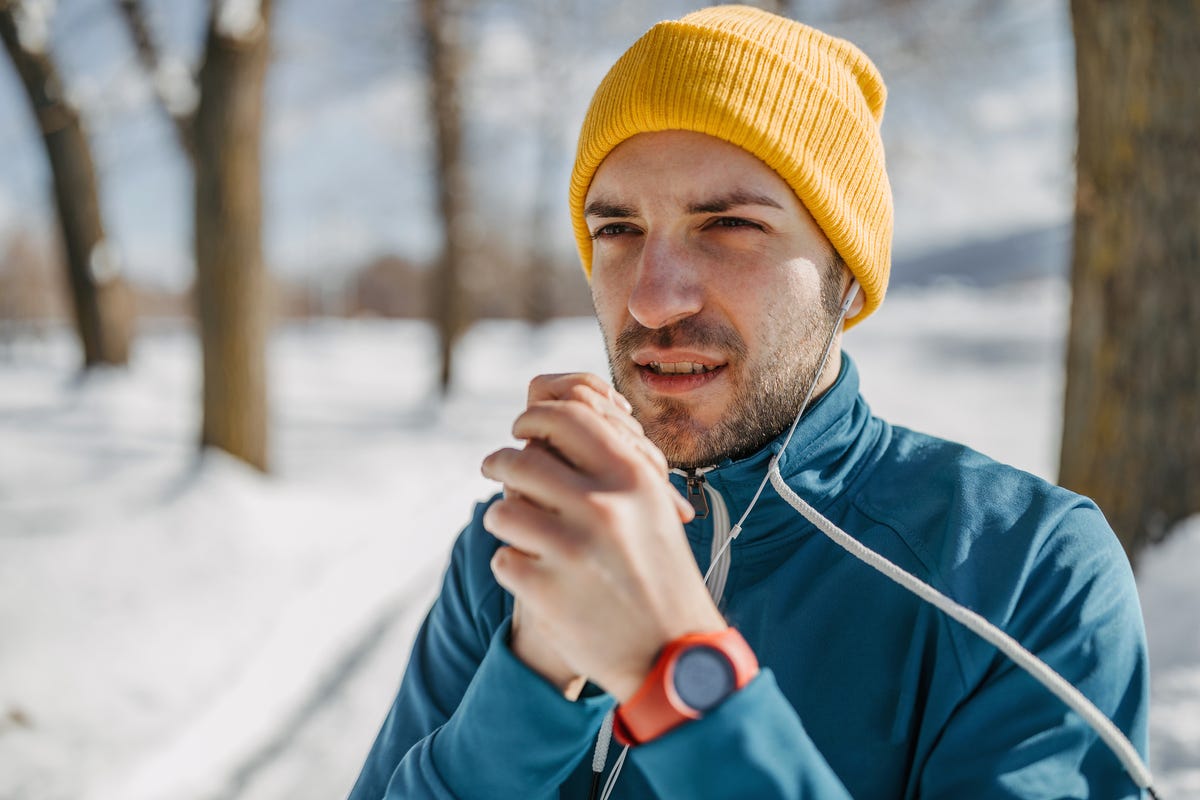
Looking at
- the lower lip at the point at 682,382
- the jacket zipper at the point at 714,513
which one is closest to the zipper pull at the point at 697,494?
the jacket zipper at the point at 714,513

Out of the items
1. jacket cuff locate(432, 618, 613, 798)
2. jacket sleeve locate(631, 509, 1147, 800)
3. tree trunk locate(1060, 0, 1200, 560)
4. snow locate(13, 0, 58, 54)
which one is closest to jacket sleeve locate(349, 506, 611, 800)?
jacket cuff locate(432, 618, 613, 798)

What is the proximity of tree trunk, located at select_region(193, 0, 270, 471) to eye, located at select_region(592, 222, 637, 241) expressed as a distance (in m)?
5.75

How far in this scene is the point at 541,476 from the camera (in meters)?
0.94

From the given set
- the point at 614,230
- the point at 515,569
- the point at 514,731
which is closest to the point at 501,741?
the point at 514,731

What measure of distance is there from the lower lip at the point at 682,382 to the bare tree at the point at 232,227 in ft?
19.6

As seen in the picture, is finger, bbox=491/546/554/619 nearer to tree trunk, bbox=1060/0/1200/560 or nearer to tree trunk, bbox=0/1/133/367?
tree trunk, bbox=1060/0/1200/560

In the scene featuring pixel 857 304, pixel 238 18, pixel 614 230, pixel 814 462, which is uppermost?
pixel 238 18

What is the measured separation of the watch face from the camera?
887 mm

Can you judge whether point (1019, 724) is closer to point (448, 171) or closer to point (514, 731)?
point (514, 731)

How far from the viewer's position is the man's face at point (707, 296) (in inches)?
56.5

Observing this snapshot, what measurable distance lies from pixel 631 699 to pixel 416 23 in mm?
12417

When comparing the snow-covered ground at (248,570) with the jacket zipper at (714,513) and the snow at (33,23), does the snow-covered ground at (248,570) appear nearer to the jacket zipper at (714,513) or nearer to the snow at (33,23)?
the jacket zipper at (714,513)

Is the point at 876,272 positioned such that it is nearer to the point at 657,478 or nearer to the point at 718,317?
the point at 718,317

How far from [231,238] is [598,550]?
254 inches
